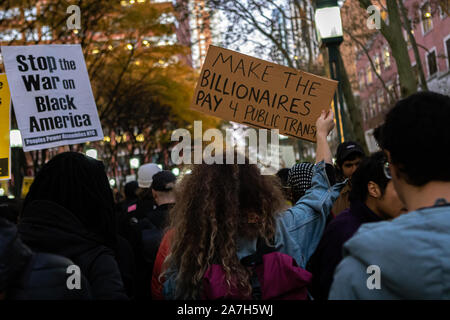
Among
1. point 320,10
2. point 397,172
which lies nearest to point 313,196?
point 397,172

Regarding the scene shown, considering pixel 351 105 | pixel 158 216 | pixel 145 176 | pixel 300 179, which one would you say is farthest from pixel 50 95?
pixel 351 105

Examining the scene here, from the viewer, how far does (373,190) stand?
10.4 feet

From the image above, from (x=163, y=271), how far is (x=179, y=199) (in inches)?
16.0

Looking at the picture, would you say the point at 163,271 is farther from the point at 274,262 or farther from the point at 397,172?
the point at 397,172

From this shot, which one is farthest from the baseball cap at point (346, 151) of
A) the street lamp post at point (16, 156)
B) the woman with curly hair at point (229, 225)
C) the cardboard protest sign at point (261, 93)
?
the street lamp post at point (16, 156)

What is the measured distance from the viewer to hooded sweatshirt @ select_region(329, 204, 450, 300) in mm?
1566

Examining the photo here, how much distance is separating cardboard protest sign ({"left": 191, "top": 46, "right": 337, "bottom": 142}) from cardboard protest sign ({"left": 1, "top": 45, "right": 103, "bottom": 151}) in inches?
46.2

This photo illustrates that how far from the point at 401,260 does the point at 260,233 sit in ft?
3.85

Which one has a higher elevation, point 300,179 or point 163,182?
point 163,182

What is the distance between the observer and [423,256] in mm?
1569

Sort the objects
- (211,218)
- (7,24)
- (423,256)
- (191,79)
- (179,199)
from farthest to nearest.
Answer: (191,79), (7,24), (179,199), (211,218), (423,256)

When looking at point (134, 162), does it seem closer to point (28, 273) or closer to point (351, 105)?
point (351, 105)

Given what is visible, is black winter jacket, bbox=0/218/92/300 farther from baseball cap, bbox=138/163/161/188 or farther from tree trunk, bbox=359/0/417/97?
tree trunk, bbox=359/0/417/97

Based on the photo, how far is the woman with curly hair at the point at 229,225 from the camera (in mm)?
2568
